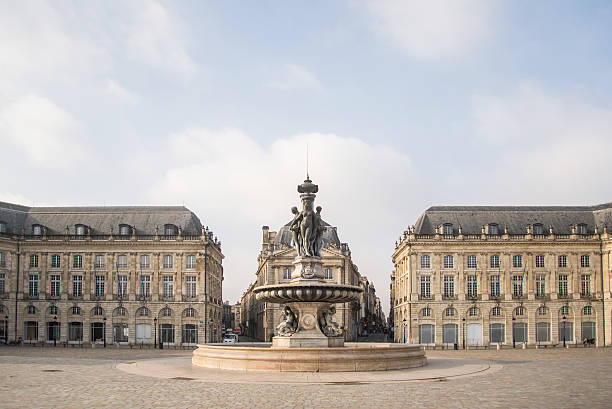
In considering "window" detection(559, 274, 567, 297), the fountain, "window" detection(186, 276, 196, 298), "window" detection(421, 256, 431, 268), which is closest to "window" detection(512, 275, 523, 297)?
"window" detection(559, 274, 567, 297)

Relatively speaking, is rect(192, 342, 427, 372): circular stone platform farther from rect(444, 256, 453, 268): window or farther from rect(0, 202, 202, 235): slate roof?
rect(0, 202, 202, 235): slate roof

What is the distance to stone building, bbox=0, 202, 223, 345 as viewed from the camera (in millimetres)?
72438

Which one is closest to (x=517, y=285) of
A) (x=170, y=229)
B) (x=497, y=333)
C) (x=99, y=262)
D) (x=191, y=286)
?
(x=497, y=333)

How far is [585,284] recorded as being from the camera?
2876 inches

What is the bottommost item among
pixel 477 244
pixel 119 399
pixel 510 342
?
pixel 510 342

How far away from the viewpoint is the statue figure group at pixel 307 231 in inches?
1129

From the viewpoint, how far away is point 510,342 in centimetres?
7119

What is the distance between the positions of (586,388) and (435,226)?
55.9 m

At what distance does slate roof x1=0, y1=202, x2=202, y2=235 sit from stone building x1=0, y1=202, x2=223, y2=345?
0.30 meters

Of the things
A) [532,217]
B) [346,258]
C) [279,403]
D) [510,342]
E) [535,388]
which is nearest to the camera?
[279,403]

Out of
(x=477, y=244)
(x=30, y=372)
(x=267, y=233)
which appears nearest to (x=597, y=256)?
(x=477, y=244)

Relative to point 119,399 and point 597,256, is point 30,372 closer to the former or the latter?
point 119,399

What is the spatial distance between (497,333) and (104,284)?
133ft

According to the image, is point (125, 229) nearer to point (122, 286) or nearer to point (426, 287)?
point (122, 286)
